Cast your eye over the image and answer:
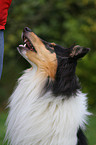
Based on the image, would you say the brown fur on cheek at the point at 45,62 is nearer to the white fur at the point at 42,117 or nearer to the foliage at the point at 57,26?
the white fur at the point at 42,117

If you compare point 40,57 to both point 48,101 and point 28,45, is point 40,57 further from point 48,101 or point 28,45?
point 48,101

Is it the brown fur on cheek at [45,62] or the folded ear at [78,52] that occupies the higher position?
the folded ear at [78,52]

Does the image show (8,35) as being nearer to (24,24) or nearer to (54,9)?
(24,24)

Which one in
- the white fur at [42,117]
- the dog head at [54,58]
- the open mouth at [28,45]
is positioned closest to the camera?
the white fur at [42,117]

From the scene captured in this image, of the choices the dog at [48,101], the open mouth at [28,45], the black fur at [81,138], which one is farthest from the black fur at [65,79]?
the black fur at [81,138]

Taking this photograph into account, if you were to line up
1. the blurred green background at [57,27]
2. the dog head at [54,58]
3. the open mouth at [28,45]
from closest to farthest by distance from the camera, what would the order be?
the dog head at [54,58]
the open mouth at [28,45]
the blurred green background at [57,27]

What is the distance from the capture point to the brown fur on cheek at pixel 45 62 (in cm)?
324

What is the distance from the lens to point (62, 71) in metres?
3.20

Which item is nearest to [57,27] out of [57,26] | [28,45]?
[57,26]

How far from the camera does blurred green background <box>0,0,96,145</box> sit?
8648 millimetres

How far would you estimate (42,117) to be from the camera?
3.12 m

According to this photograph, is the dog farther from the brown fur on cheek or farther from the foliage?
the foliage

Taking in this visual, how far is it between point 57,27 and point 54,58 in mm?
6143

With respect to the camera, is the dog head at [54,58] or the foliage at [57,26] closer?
the dog head at [54,58]
